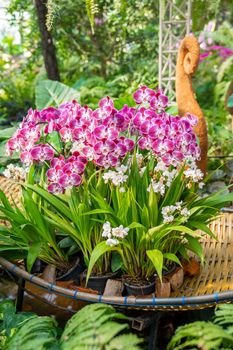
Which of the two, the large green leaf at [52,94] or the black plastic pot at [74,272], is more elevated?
the large green leaf at [52,94]

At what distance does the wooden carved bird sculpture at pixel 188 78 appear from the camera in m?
2.60

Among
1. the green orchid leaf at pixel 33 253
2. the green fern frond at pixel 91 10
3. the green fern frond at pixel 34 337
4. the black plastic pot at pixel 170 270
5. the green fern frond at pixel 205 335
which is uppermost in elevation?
the green fern frond at pixel 91 10

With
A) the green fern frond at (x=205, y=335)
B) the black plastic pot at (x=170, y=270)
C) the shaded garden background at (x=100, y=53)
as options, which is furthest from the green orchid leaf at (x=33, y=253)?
the shaded garden background at (x=100, y=53)

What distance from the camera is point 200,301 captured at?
163cm

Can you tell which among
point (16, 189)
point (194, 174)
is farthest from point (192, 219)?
point (16, 189)

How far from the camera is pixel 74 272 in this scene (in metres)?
1.90

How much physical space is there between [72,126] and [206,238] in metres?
0.87

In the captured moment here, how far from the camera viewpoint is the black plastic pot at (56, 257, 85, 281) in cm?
189

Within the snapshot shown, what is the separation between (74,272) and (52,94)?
6.45 ft

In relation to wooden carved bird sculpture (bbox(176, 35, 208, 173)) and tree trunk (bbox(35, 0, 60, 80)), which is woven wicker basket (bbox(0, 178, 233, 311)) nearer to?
wooden carved bird sculpture (bbox(176, 35, 208, 173))

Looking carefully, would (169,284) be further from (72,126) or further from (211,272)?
(72,126)

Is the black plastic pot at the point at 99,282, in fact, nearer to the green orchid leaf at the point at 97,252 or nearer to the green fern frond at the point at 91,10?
the green orchid leaf at the point at 97,252

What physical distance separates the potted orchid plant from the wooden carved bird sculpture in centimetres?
83

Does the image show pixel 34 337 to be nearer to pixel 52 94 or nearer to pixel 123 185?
pixel 123 185
